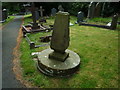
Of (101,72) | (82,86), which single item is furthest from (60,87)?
(101,72)

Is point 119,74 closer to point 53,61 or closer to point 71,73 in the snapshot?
point 71,73

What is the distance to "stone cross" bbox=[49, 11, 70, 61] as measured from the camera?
14.5 feet

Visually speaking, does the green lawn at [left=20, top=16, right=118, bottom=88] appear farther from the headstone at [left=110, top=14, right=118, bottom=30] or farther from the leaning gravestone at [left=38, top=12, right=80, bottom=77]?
the headstone at [left=110, top=14, right=118, bottom=30]

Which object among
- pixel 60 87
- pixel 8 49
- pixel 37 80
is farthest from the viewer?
pixel 8 49

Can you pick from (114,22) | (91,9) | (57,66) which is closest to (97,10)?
(91,9)

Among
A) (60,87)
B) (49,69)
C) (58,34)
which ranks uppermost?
(58,34)

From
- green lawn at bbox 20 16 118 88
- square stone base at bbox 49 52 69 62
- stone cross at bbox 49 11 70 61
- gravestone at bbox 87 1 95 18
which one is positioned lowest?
green lawn at bbox 20 16 118 88

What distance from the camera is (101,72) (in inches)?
184

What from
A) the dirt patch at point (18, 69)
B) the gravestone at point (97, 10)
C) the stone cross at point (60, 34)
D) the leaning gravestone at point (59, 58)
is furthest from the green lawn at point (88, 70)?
the gravestone at point (97, 10)

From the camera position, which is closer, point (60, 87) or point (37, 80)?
point (60, 87)

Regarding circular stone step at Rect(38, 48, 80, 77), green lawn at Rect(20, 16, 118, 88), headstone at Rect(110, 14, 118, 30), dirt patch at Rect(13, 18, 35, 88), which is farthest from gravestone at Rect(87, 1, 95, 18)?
circular stone step at Rect(38, 48, 80, 77)

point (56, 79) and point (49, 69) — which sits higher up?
point (49, 69)

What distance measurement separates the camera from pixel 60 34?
4.58 meters

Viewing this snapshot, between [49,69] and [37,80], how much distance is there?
63 cm
